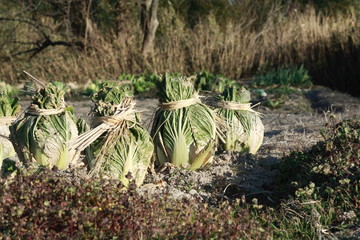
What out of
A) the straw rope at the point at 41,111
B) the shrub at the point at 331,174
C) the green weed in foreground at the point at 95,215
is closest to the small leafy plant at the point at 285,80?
the shrub at the point at 331,174

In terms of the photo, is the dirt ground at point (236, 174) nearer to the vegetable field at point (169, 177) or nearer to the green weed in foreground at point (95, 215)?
the vegetable field at point (169, 177)

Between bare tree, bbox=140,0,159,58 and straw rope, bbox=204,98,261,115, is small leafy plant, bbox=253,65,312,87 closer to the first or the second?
bare tree, bbox=140,0,159,58

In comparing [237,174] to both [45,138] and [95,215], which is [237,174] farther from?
[95,215]

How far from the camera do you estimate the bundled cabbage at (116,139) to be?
11.4 ft

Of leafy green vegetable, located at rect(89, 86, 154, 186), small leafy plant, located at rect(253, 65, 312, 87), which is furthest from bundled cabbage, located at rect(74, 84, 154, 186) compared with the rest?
small leafy plant, located at rect(253, 65, 312, 87)

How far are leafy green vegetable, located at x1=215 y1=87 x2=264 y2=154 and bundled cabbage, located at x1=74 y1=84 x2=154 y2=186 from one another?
98cm

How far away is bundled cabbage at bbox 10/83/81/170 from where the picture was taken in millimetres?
Result: 3752

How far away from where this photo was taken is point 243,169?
418 centimetres

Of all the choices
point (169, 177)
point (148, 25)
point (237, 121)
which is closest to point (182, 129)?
point (169, 177)

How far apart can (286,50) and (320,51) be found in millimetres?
780

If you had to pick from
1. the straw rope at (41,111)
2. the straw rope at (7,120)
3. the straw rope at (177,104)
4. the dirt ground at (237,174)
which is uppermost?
the straw rope at (41,111)

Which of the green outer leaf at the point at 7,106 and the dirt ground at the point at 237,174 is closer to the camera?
the dirt ground at the point at 237,174

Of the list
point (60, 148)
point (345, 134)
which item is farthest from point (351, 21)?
point (60, 148)

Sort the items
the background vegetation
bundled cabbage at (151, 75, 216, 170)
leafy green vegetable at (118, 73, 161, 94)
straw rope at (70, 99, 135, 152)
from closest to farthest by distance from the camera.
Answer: straw rope at (70, 99, 135, 152) < bundled cabbage at (151, 75, 216, 170) < leafy green vegetable at (118, 73, 161, 94) < the background vegetation
